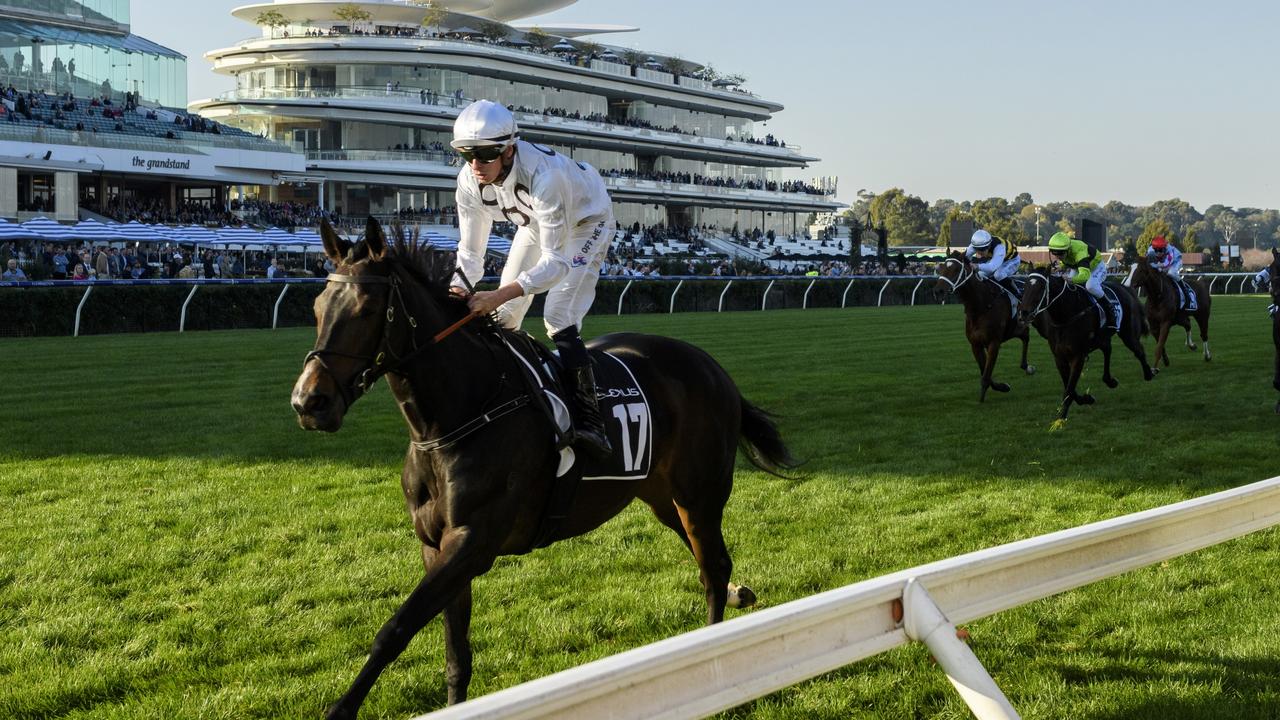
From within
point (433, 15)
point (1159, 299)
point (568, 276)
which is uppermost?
point (433, 15)

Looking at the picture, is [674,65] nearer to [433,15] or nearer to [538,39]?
[538,39]

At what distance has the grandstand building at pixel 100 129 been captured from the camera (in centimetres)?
3784

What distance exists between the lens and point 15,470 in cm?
725

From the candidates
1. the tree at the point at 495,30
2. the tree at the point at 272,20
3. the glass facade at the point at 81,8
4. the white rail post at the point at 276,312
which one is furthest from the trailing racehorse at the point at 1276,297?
the tree at the point at 495,30

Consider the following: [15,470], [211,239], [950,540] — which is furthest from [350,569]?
[211,239]

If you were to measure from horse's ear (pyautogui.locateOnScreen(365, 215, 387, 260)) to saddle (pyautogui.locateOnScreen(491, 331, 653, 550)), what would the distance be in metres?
0.57

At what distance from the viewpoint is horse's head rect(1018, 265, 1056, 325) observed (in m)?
10.7

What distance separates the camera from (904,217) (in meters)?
115

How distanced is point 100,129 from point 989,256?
37522 mm

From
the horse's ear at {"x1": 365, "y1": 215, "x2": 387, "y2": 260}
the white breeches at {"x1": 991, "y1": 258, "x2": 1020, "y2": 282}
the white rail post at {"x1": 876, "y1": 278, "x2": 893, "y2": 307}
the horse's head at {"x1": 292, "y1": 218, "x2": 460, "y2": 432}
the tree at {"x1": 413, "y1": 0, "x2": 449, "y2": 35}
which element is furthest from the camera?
the tree at {"x1": 413, "y1": 0, "x2": 449, "y2": 35}

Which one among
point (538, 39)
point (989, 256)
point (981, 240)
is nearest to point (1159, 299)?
point (989, 256)

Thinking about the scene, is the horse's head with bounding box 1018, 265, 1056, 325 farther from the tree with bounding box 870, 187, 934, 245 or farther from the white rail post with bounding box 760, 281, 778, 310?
the tree with bounding box 870, 187, 934, 245

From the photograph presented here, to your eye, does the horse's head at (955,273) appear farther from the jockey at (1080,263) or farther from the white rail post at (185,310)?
the white rail post at (185,310)

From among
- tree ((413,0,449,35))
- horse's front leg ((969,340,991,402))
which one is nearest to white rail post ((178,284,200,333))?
horse's front leg ((969,340,991,402))
